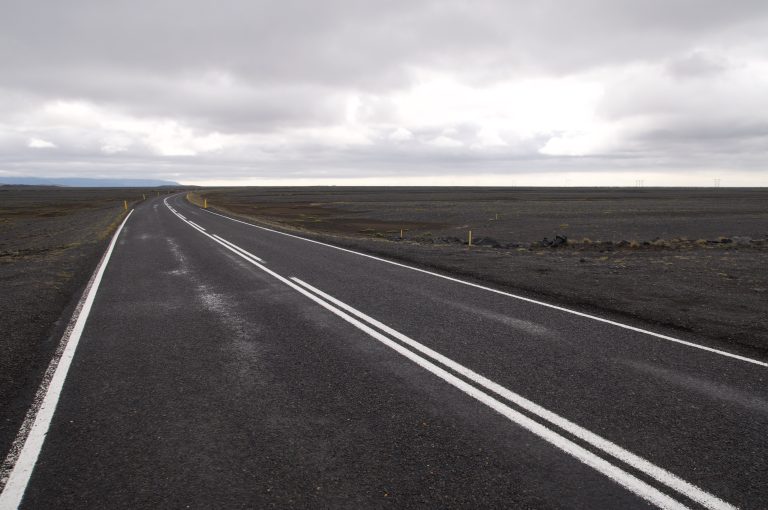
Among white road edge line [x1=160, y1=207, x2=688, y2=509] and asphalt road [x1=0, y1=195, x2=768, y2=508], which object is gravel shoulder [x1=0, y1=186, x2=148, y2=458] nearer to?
asphalt road [x1=0, y1=195, x2=768, y2=508]

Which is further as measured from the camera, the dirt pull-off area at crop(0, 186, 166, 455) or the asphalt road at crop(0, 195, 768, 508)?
the dirt pull-off area at crop(0, 186, 166, 455)

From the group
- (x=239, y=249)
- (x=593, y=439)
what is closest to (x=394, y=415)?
(x=593, y=439)

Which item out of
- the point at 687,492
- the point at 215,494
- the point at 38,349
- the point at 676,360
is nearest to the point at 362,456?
the point at 215,494

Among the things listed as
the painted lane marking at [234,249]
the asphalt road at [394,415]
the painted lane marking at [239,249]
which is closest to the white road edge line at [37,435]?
the asphalt road at [394,415]

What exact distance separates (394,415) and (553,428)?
4.51ft

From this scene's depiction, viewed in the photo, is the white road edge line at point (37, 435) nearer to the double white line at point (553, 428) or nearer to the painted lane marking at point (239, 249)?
the double white line at point (553, 428)

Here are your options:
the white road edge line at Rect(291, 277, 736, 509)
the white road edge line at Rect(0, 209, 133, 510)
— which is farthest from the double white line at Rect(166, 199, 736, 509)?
the white road edge line at Rect(0, 209, 133, 510)

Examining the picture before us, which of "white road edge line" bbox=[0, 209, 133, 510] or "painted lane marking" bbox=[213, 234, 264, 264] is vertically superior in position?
"painted lane marking" bbox=[213, 234, 264, 264]

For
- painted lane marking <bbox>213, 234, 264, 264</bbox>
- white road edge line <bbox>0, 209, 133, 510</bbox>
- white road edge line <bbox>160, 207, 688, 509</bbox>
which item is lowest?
white road edge line <bbox>0, 209, 133, 510</bbox>

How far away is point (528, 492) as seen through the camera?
3.19 m

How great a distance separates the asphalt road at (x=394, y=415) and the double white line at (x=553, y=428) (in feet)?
0.05

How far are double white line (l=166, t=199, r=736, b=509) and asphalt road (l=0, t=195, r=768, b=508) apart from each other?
0.02m

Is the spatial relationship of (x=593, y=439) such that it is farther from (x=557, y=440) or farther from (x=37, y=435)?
(x=37, y=435)

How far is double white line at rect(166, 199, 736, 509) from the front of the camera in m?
3.16
